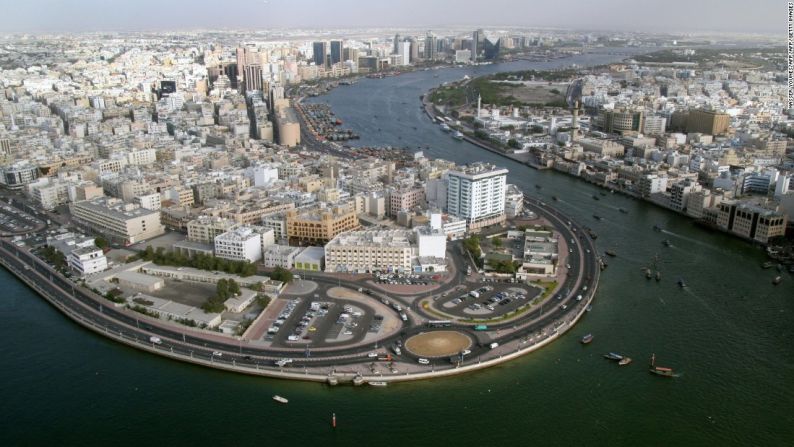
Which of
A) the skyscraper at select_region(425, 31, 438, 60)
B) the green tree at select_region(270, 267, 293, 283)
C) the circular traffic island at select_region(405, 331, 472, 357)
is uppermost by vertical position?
the skyscraper at select_region(425, 31, 438, 60)

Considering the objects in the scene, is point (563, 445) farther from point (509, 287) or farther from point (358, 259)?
point (358, 259)

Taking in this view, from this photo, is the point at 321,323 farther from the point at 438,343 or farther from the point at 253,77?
the point at 253,77

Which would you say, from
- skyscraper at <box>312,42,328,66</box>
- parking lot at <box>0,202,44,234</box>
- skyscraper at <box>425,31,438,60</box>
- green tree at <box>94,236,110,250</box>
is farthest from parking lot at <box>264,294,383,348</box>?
skyscraper at <box>425,31,438,60</box>

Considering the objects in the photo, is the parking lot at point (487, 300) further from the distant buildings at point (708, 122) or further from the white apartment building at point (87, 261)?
the distant buildings at point (708, 122)

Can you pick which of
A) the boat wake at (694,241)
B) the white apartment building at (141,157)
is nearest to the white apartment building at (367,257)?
the boat wake at (694,241)

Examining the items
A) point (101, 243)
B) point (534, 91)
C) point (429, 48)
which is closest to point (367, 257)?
point (101, 243)

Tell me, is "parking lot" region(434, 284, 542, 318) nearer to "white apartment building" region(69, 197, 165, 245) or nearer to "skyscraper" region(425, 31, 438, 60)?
"white apartment building" region(69, 197, 165, 245)
